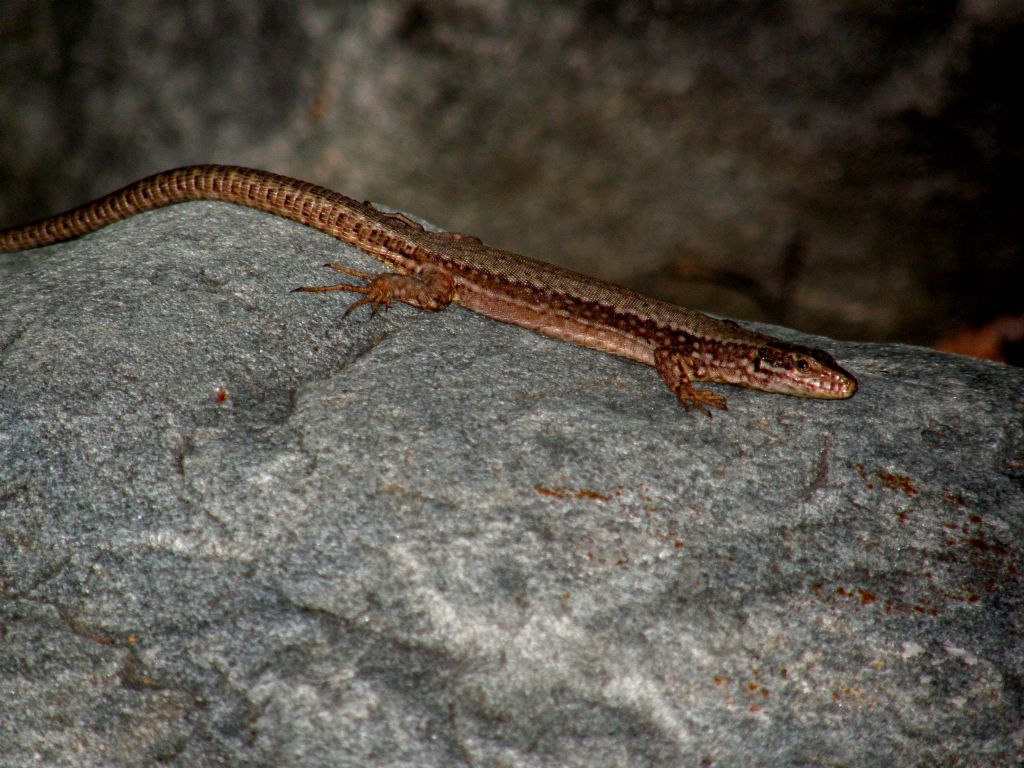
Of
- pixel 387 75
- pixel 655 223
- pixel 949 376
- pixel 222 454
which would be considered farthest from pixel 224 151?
pixel 949 376

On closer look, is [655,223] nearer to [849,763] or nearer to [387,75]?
[387,75]

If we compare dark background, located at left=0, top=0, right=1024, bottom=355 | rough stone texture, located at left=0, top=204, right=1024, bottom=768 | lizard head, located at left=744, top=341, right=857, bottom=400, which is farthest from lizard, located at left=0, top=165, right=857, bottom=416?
dark background, located at left=0, top=0, right=1024, bottom=355

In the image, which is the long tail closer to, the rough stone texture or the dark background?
the rough stone texture

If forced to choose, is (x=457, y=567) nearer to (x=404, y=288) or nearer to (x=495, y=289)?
(x=404, y=288)

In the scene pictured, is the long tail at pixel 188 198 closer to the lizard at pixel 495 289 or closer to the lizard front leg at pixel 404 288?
the lizard at pixel 495 289

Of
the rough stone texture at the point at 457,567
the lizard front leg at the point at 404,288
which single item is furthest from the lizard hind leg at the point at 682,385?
the lizard front leg at the point at 404,288

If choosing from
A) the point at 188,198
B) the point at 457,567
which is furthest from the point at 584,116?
the point at 457,567
